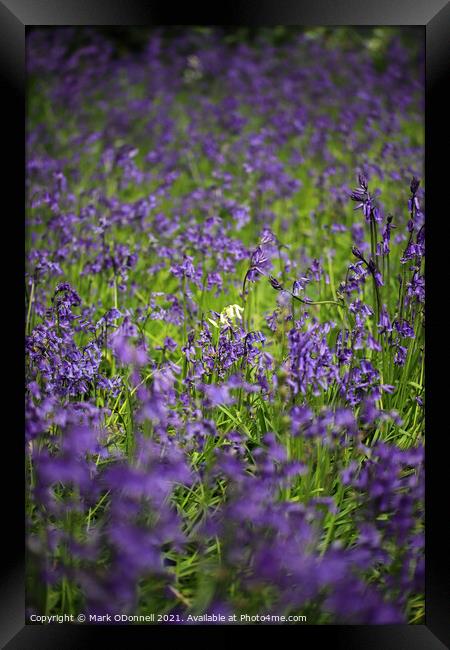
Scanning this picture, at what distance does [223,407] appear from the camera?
253 cm

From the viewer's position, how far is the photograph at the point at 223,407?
6.93 ft

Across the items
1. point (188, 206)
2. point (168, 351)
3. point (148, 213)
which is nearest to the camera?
point (168, 351)

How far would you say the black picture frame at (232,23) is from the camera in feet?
7.94

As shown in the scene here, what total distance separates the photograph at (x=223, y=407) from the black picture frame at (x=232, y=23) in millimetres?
59

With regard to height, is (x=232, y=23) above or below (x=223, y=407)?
above

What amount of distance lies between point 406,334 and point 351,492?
26.3 inches

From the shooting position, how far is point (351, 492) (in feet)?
7.90

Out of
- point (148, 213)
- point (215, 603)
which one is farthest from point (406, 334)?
point (148, 213)

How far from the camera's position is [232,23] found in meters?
2.52

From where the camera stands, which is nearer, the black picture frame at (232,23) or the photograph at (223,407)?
the photograph at (223,407)

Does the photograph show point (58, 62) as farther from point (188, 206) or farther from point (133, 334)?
point (133, 334)

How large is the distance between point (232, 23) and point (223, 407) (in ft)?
4.79

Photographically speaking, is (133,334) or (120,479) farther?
(133,334)

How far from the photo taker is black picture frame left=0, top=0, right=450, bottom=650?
7.94 ft
